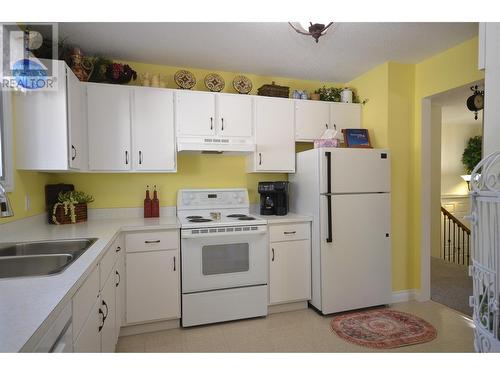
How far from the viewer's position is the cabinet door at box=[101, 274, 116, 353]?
171 cm

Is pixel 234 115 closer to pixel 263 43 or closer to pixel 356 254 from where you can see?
pixel 263 43

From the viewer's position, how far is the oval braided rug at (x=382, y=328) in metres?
2.37

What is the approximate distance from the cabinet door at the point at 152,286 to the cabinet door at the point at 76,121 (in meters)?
0.88

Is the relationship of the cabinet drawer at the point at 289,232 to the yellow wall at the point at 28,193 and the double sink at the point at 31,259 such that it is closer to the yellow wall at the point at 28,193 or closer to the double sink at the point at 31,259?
the double sink at the point at 31,259

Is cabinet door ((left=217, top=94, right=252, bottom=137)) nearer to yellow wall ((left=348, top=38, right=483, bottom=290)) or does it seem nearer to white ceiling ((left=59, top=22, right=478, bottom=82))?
white ceiling ((left=59, top=22, right=478, bottom=82))

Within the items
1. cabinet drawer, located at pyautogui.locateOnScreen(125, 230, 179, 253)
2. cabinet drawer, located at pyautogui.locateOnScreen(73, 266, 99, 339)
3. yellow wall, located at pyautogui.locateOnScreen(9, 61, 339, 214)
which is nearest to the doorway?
yellow wall, located at pyautogui.locateOnScreen(9, 61, 339, 214)

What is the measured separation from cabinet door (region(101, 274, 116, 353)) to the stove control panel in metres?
1.21

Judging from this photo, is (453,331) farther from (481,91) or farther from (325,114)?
(481,91)

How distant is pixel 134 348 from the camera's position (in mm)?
2312

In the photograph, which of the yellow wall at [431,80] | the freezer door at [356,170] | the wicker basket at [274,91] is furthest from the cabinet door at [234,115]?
the yellow wall at [431,80]

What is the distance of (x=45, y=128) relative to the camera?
2.15 metres

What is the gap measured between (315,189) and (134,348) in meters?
2.04

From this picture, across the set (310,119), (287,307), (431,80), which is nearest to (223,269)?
(287,307)

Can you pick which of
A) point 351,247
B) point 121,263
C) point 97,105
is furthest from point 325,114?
point 121,263
